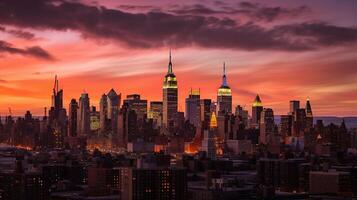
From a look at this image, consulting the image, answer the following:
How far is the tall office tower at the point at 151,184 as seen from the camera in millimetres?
70625

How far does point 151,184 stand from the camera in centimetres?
7081

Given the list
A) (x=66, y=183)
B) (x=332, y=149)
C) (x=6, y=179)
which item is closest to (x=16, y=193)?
(x=6, y=179)

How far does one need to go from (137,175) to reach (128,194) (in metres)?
2.11

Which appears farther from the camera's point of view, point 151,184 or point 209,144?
point 209,144

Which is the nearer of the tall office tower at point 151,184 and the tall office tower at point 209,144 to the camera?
the tall office tower at point 151,184

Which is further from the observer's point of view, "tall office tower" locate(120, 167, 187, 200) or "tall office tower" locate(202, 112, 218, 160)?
"tall office tower" locate(202, 112, 218, 160)

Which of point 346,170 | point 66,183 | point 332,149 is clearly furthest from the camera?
point 332,149

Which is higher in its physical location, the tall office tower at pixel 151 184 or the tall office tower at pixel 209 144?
the tall office tower at pixel 209 144

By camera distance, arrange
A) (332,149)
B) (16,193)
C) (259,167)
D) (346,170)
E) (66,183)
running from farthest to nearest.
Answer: (332,149)
(259,167)
(346,170)
(66,183)
(16,193)

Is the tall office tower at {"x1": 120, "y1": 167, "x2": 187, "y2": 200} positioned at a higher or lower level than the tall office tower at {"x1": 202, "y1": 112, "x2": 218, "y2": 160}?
lower

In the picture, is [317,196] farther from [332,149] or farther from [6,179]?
[332,149]

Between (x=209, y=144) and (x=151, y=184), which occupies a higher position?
(x=209, y=144)

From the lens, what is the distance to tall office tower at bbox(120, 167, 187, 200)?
70.6 meters

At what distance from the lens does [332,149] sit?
7032 inches
